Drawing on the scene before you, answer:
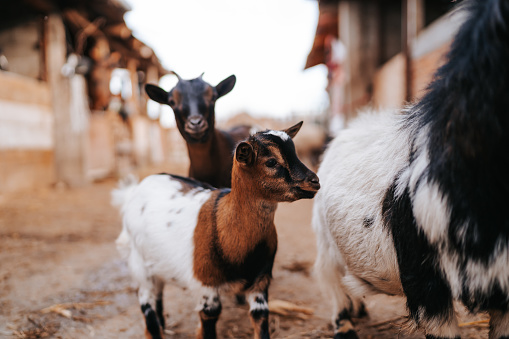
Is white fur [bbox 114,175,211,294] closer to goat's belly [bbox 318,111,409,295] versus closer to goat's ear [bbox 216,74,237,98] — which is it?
goat's belly [bbox 318,111,409,295]

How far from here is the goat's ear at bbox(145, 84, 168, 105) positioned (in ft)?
11.5

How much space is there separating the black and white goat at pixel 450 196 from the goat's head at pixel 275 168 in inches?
12.6

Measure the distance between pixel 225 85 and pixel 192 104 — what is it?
486 millimetres

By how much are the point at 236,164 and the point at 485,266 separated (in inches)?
53.8

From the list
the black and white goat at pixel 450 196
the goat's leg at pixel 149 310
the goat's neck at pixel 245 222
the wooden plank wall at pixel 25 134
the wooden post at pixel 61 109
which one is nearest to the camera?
the black and white goat at pixel 450 196

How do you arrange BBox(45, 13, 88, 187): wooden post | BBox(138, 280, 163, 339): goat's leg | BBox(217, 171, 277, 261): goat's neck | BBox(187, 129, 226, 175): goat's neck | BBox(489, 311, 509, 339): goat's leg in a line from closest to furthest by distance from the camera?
BBox(489, 311, 509, 339): goat's leg < BBox(217, 171, 277, 261): goat's neck < BBox(138, 280, 163, 339): goat's leg < BBox(187, 129, 226, 175): goat's neck < BBox(45, 13, 88, 187): wooden post

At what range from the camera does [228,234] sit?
2.32m

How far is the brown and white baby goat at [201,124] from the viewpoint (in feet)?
10.7

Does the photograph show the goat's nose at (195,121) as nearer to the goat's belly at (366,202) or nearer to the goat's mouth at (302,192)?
the goat's belly at (366,202)

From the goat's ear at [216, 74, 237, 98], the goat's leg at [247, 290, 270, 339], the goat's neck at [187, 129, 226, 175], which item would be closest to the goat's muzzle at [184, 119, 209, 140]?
the goat's neck at [187, 129, 226, 175]

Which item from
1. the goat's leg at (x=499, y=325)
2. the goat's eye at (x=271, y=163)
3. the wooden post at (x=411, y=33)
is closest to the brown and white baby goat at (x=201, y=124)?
the goat's eye at (x=271, y=163)

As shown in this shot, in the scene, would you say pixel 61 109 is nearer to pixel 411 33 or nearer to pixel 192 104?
pixel 192 104

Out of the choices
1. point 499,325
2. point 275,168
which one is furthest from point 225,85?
point 499,325

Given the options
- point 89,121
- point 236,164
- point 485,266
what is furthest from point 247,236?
point 89,121
